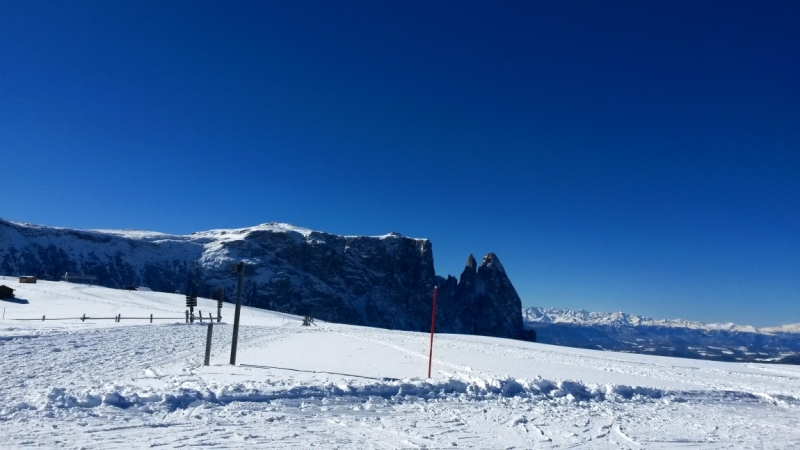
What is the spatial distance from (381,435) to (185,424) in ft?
11.2

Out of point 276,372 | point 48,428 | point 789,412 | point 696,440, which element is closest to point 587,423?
point 696,440

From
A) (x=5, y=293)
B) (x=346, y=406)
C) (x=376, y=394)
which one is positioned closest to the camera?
(x=346, y=406)

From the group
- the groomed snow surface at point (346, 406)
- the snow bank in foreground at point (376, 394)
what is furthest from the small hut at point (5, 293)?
the snow bank in foreground at point (376, 394)

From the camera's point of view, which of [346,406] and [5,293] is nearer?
[346,406]

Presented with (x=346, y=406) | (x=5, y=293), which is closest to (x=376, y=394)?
(x=346, y=406)

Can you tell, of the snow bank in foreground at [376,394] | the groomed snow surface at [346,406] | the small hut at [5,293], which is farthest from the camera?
the small hut at [5,293]

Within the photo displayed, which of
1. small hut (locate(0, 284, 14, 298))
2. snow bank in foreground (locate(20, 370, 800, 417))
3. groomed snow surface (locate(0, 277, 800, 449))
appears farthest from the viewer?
small hut (locate(0, 284, 14, 298))

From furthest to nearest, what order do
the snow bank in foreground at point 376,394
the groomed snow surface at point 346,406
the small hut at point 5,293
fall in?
the small hut at point 5,293, the snow bank in foreground at point 376,394, the groomed snow surface at point 346,406

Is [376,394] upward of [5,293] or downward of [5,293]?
upward

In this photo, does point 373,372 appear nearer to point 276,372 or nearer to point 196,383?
point 276,372

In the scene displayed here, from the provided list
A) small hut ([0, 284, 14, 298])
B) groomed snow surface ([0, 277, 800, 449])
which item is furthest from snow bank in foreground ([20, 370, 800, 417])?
small hut ([0, 284, 14, 298])

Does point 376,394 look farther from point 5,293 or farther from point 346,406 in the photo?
point 5,293

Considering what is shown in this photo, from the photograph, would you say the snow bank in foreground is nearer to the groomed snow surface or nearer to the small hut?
the groomed snow surface

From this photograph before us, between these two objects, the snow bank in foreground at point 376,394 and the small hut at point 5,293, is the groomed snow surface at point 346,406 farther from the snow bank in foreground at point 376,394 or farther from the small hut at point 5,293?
the small hut at point 5,293
